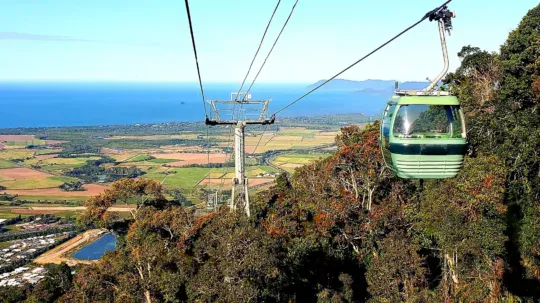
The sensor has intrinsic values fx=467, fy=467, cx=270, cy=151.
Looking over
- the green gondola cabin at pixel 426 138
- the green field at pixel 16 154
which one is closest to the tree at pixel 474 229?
the green gondola cabin at pixel 426 138

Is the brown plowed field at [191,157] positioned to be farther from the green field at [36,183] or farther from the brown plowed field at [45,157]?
the brown plowed field at [45,157]

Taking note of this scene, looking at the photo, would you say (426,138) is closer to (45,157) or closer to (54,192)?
(54,192)

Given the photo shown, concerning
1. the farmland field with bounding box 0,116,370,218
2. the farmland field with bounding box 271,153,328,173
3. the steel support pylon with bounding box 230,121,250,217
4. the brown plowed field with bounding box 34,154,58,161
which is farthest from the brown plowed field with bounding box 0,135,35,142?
the steel support pylon with bounding box 230,121,250,217

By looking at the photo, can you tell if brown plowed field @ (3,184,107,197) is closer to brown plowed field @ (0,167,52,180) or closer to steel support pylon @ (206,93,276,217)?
brown plowed field @ (0,167,52,180)

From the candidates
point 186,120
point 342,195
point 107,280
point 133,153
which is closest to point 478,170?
point 342,195

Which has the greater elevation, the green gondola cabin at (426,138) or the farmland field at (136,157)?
the green gondola cabin at (426,138)

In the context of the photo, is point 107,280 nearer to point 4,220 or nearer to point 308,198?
point 308,198
